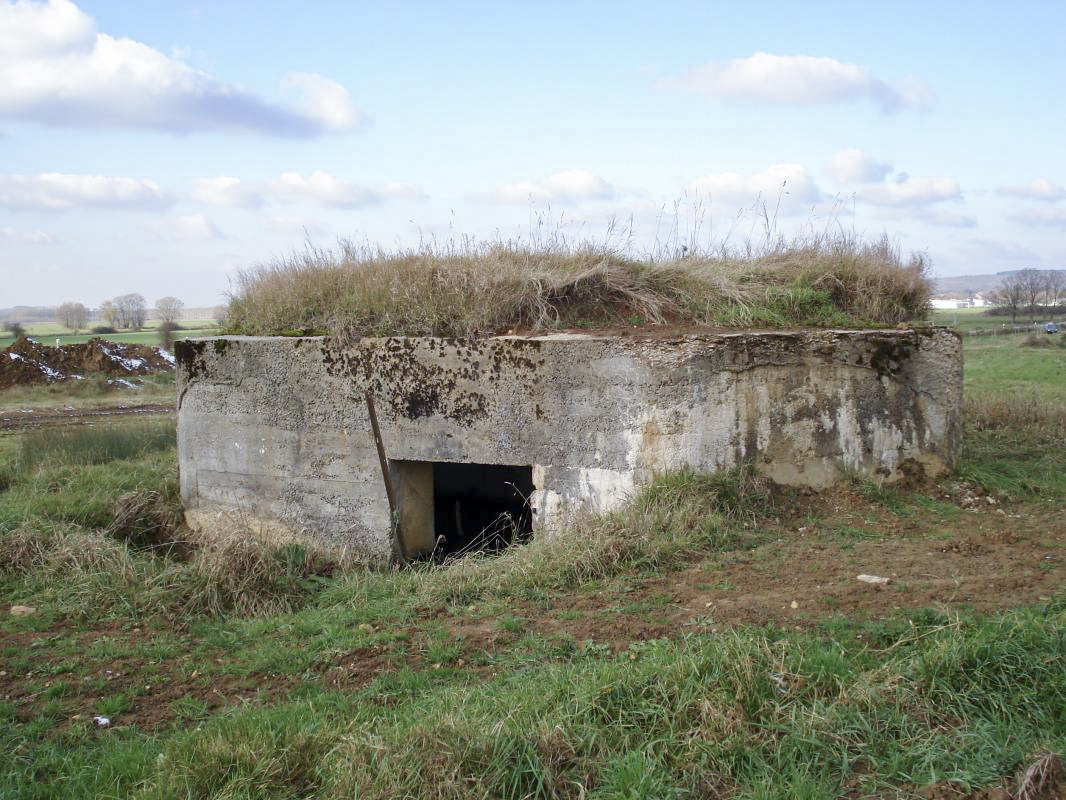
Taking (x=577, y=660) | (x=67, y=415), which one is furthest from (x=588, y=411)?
(x=67, y=415)

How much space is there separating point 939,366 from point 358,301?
13.9 feet

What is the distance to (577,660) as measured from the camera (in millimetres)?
3812

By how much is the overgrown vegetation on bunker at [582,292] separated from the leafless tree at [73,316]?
52060 millimetres

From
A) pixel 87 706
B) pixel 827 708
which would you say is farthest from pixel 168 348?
pixel 827 708

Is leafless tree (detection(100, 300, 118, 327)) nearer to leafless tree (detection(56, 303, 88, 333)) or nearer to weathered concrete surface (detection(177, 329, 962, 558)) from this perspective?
leafless tree (detection(56, 303, 88, 333))

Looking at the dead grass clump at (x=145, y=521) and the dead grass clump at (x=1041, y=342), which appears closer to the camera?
the dead grass clump at (x=145, y=521)

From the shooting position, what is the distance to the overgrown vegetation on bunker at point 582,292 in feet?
21.1

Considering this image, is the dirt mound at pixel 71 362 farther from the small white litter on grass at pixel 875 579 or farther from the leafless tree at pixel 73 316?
the leafless tree at pixel 73 316

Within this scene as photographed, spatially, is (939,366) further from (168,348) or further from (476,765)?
(168,348)

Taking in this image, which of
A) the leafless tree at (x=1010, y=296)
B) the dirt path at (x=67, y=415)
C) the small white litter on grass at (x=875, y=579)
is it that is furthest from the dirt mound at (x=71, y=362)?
the leafless tree at (x=1010, y=296)

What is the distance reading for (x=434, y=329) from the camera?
644 centimetres

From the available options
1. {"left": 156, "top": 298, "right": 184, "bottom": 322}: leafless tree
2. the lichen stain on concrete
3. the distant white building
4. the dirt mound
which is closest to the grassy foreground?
the lichen stain on concrete

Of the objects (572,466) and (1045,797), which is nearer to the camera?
(1045,797)

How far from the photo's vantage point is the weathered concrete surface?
5.76 meters
